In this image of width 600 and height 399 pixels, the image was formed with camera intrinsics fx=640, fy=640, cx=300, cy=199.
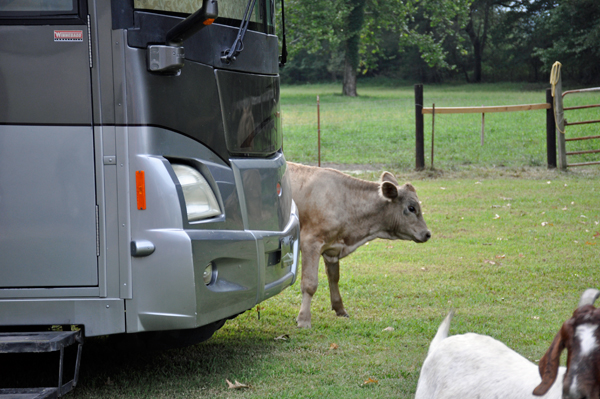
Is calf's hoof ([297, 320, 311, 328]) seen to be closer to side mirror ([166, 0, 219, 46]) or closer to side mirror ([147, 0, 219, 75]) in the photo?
side mirror ([147, 0, 219, 75])

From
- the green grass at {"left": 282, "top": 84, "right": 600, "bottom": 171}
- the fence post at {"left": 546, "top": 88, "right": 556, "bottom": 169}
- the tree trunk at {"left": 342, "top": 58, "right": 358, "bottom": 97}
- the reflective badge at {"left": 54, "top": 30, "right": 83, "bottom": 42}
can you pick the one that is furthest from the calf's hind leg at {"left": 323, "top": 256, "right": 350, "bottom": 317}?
the tree trunk at {"left": 342, "top": 58, "right": 358, "bottom": 97}

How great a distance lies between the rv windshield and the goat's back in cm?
257

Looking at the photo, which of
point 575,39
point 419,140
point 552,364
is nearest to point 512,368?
point 552,364

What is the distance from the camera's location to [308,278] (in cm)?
597

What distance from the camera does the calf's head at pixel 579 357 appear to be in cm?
184

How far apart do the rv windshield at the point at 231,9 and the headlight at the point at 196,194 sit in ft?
3.22

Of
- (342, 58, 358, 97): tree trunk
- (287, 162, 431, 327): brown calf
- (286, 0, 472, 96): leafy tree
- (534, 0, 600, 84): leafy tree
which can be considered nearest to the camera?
(287, 162, 431, 327): brown calf

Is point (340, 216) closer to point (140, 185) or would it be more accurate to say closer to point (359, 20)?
point (140, 185)

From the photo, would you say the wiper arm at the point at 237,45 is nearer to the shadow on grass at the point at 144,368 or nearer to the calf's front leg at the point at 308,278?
the shadow on grass at the point at 144,368

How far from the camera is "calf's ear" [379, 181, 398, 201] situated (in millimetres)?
6262

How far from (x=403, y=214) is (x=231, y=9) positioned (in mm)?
2869

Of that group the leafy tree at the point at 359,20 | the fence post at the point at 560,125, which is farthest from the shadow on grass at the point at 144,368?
the leafy tree at the point at 359,20

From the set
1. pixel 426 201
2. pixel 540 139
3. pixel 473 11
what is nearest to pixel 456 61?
pixel 473 11

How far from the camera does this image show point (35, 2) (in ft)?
12.3
